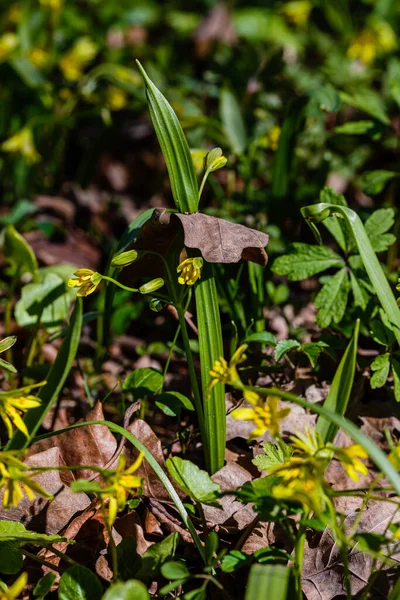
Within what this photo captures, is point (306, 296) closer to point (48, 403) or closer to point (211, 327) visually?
point (211, 327)

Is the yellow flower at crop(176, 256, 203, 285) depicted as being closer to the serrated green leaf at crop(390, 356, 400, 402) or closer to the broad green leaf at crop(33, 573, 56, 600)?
the serrated green leaf at crop(390, 356, 400, 402)

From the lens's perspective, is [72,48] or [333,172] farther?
[72,48]

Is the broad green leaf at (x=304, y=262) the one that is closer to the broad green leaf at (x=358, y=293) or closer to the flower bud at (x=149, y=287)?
the broad green leaf at (x=358, y=293)

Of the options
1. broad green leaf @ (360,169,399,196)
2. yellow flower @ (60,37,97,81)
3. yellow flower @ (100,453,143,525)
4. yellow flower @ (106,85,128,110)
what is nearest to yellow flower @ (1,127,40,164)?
yellow flower @ (106,85,128,110)

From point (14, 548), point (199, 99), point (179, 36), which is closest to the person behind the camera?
point (14, 548)

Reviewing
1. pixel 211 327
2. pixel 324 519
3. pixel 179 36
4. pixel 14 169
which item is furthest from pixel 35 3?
pixel 324 519

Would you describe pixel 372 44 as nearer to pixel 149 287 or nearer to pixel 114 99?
pixel 114 99
